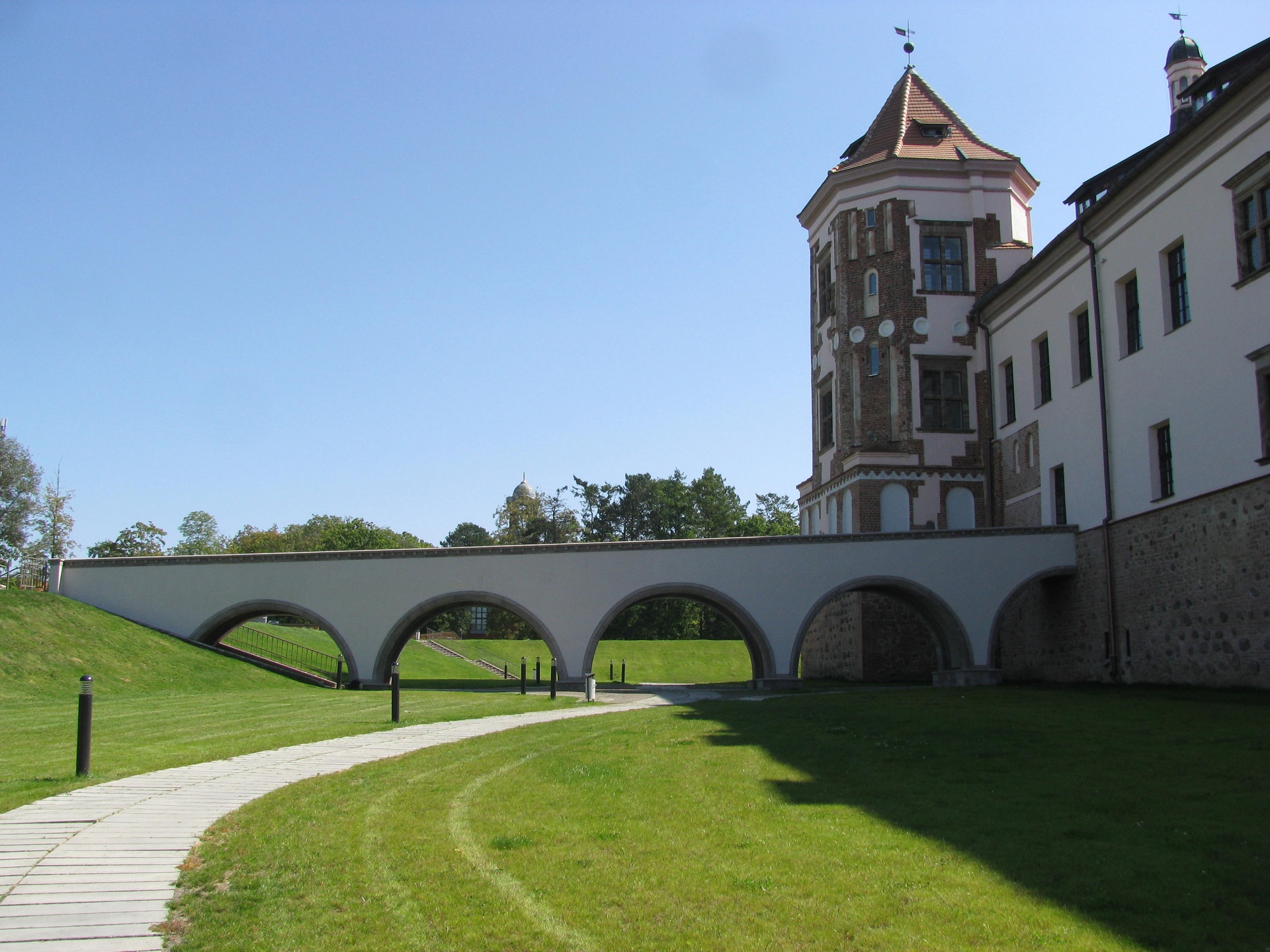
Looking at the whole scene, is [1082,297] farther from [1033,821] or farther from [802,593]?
[1033,821]

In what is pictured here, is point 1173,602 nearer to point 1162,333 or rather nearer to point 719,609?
point 1162,333

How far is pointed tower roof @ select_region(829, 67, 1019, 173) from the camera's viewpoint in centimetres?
4166

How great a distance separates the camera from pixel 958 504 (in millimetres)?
38719

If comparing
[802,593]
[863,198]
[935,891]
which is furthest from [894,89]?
[935,891]

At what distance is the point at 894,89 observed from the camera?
150 ft

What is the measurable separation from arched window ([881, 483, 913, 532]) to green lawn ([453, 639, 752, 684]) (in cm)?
1714

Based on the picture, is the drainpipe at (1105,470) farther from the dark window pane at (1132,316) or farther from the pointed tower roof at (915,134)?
the pointed tower roof at (915,134)

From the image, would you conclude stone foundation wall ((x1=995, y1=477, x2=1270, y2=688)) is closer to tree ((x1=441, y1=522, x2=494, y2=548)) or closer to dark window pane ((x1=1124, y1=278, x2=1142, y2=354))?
dark window pane ((x1=1124, y1=278, x2=1142, y2=354))

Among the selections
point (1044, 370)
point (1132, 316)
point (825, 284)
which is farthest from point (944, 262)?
point (1132, 316)

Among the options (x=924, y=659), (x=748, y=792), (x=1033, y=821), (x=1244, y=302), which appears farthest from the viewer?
(x=924, y=659)

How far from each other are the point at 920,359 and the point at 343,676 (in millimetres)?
23371

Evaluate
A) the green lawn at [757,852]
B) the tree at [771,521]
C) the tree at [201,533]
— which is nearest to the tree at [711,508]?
the tree at [771,521]

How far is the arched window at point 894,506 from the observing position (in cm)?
3866

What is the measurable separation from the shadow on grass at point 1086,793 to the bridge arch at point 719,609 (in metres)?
14.7
